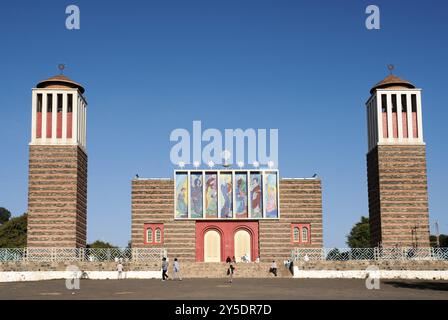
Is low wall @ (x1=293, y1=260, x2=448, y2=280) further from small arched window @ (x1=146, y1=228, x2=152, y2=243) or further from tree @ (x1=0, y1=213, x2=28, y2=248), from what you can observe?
tree @ (x1=0, y1=213, x2=28, y2=248)

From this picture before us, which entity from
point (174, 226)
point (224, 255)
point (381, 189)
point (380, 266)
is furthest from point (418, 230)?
point (174, 226)

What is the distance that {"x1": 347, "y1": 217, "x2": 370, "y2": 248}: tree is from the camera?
3285 inches

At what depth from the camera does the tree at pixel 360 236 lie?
274 feet

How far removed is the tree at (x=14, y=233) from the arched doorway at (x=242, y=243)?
3157 cm

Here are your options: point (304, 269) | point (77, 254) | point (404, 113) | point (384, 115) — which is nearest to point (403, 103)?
point (404, 113)

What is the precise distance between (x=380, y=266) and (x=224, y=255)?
14405 mm

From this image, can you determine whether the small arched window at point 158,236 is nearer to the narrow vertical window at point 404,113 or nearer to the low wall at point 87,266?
the low wall at point 87,266

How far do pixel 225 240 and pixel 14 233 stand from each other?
33078 mm

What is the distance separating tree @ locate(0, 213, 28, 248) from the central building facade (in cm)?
2762

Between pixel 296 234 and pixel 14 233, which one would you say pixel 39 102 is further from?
pixel 14 233

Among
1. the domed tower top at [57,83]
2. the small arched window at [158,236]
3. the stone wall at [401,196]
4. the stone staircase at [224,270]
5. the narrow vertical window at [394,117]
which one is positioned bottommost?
the stone staircase at [224,270]

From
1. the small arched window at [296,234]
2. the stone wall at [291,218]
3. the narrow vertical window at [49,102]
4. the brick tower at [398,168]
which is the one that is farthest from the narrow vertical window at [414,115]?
the narrow vertical window at [49,102]

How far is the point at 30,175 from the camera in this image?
45.7 meters
